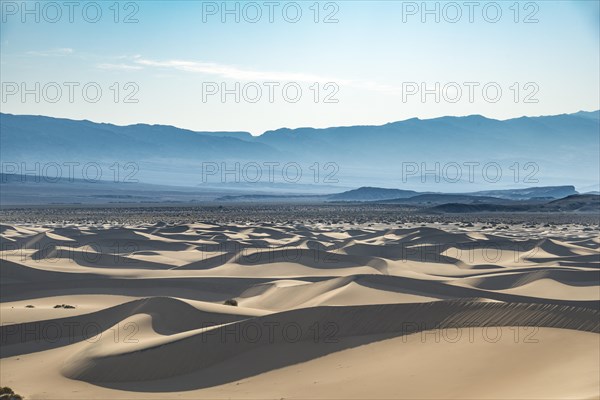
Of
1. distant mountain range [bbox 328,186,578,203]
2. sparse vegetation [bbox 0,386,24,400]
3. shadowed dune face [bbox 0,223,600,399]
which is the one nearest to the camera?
sparse vegetation [bbox 0,386,24,400]

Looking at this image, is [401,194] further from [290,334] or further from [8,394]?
[8,394]

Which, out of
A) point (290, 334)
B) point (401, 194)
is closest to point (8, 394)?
point (290, 334)

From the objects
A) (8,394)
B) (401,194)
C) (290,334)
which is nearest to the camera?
(8,394)

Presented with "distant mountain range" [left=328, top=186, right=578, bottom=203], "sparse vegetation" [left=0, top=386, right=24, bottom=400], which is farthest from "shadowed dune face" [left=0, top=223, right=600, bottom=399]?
"distant mountain range" [left=328, top=186, right=578, bottom=203]

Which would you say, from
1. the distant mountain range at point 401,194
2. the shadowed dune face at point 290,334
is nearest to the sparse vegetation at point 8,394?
the shadowed dune face at point 290,334

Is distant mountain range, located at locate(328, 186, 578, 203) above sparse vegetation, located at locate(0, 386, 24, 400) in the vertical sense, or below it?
above

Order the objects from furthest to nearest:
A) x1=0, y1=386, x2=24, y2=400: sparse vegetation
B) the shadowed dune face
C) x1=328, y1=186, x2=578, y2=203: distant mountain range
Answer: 1. x1=328, y1=186, x2=578, y2=203: distant mountain range
2. the shadowed dune face
3. x1=0, y1=386, x2=24, y2=400: sparse vegetation

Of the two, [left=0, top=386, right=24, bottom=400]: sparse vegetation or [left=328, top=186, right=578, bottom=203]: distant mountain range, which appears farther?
[left=328, top=186, right=578, bottom=203]: distant mountain range

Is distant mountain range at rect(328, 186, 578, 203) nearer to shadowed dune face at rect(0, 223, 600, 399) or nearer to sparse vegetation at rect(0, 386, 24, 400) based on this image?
shadowed dune face at rect(0, 223, 600, 399)

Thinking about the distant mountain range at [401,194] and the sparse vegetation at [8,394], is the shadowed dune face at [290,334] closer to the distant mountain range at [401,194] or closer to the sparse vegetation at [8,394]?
the sparse vegetation at [8,394]
